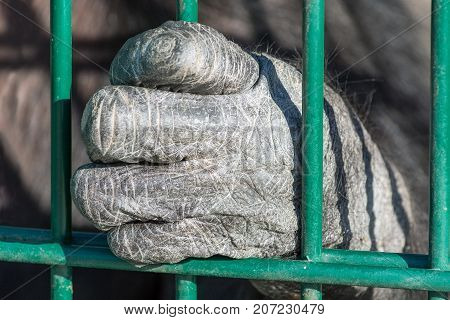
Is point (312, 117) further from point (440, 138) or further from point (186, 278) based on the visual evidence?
point (186, 278)

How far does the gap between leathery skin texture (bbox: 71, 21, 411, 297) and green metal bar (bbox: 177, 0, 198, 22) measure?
0.06 m

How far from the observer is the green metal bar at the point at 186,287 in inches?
33.0

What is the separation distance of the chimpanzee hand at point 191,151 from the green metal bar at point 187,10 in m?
0.06

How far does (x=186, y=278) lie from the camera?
0.84 meters

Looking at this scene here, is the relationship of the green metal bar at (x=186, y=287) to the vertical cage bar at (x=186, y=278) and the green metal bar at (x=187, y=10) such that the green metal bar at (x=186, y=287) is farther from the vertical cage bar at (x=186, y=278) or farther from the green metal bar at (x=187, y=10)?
the green metal bar at (x=187, y=10)

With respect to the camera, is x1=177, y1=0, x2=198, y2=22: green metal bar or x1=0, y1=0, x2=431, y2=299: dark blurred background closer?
x1=177, y1=0, x2=198, y2=22: green metal bar

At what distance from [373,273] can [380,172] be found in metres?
0.53

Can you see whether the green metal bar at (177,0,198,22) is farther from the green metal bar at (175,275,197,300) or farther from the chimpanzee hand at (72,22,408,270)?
the green metal bar at (175,275,197,300)

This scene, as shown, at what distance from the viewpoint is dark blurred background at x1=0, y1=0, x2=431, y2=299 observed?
119cm

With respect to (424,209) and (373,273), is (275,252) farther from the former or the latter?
(424,209)

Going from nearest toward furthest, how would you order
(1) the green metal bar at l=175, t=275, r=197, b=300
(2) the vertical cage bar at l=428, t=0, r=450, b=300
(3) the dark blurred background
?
(2) the vertical cage bar at l=428, t=0, r=450, b=300 < (1) the green metal bar at l=175, t=275, r=197, b=300 < (3) the dark blurred background

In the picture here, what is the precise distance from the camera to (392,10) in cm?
113

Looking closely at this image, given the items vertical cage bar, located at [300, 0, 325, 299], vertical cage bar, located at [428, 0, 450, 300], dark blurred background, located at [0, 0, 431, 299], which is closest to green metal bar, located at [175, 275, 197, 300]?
vertical cage bar, located at [300, 0, 325, 299]

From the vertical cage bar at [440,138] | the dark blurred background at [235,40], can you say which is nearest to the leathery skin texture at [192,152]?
the vertical cage bar at [440,138]
